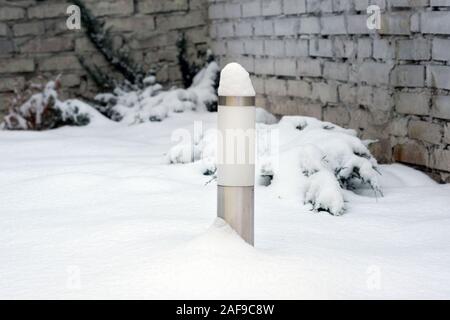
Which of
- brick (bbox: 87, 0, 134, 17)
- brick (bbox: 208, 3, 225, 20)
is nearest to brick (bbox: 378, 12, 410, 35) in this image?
brick (bbox: 208, 3, 225, 20)

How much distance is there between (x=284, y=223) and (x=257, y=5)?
4324 mm

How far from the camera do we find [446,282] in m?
3.11

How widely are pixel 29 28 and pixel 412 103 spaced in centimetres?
465

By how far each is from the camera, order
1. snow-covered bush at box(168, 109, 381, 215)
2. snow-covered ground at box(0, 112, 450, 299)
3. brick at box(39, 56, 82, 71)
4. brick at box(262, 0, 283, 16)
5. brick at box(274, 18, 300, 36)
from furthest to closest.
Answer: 1. brick at box(39, 56, 82, 71)
2. brick at box(262, 0, 283, 16)
3. brick at box(274, 18, 300, 36)
4. snow-covered bush at box(168, 109, 381, 215)
5. snow-covered ground at box(0, 112, 450, 299)

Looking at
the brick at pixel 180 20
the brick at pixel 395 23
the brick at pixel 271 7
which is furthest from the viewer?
the brick at pixel 180 20

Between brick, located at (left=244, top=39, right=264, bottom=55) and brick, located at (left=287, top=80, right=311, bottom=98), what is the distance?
705 mm

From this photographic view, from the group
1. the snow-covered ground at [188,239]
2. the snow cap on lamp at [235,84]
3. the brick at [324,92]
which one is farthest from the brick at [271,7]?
the snow cap on lamp at [235,84]

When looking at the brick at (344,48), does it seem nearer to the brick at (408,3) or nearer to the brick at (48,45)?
the brick at (408,3)

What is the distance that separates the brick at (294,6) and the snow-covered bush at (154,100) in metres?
1.55

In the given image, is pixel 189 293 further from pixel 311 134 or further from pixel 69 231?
pixel 311 134

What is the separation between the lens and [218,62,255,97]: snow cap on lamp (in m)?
3.14

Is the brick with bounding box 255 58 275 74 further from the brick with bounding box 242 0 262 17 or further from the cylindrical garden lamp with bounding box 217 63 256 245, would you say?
the cylindrical garden lamp with bounding box 217 63 256 245

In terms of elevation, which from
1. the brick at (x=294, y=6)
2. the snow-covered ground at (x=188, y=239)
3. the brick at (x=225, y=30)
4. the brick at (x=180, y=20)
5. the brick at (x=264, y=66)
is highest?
the brick at (x=294, y=6)

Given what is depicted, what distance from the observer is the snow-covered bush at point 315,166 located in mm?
4395
